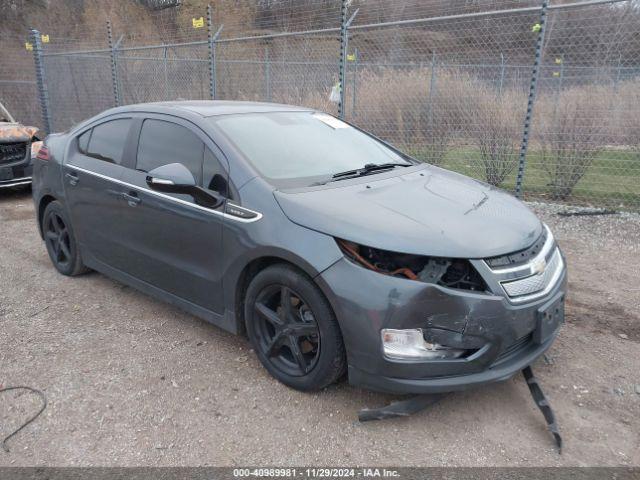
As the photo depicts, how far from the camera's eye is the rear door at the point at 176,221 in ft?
10.5

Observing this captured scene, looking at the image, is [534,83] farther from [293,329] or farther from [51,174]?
[51,174]

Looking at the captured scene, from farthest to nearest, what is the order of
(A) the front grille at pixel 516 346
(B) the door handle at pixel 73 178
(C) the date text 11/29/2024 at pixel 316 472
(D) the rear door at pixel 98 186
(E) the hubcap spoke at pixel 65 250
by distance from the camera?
(E) the hubcap spoke at pixel 65 250, (B) the door handle at pixel 73 178, (D) the rear door at pixel 98 186, (A) the front grille at pixel 516 346, (C) the date text 11/29/2024 at pixel 316 472

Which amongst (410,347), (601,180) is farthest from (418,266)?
(601,180)

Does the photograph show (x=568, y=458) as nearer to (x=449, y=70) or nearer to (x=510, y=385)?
(x=510, y=385)

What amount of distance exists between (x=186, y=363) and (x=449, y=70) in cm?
1012

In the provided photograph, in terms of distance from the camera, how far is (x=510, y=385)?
3021 millimetres

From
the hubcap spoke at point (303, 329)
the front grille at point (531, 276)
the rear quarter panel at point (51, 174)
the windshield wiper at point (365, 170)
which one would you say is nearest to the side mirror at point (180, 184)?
the windshield wiper at point (365, 170)

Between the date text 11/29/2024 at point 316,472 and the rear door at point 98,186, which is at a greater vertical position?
the rear door at point 98,186

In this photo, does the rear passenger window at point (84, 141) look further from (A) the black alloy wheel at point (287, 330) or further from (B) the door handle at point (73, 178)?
(A) the black alloy wheel at point (287, 330)

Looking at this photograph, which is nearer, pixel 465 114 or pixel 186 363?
pixel 186 363

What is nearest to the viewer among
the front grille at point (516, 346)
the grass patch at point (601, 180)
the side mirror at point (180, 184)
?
the front grille at point (516, 346)

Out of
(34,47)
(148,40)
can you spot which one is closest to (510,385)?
(34,47)

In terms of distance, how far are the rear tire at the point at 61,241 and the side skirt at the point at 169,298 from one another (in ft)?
0.67

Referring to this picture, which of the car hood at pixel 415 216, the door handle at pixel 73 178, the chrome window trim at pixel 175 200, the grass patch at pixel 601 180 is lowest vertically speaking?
the grass patch at pixel 601 180
